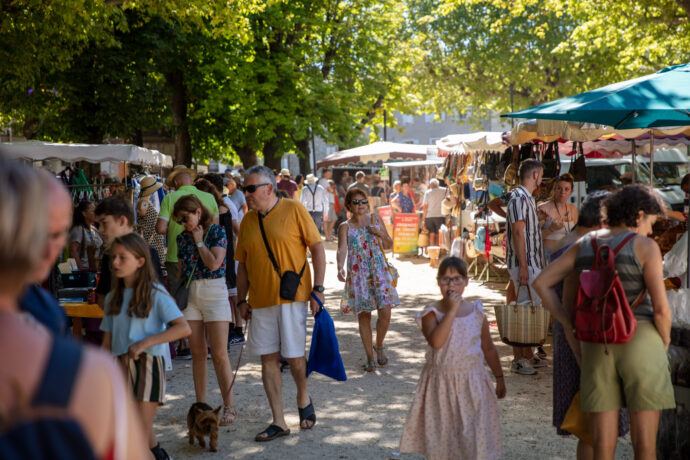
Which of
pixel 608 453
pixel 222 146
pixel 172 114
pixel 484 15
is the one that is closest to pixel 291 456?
pixel 608 453

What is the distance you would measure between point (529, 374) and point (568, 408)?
3.09 metres

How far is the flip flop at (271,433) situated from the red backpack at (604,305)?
2.67m

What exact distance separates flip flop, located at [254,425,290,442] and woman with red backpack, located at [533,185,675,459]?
2.54m

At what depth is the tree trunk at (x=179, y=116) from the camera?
23.7 metres

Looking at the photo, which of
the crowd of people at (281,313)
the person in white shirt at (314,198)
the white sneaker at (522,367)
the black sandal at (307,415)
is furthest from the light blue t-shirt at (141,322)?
the person in white shirt at (314,198)

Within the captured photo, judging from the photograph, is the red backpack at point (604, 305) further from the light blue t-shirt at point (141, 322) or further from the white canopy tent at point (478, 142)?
the white canopy tent at point (478, 142)

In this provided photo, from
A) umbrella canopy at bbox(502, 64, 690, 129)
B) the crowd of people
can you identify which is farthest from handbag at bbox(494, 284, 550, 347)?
umbrella canopy at bbox(502, 64, 690, 129)

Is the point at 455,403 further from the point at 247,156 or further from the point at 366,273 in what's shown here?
the point at 247,156

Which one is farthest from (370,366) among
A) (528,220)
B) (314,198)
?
(314,198)

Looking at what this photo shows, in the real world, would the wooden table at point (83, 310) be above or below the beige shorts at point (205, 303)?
below

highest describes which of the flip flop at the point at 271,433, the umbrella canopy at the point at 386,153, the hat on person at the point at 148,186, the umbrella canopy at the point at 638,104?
the umbrella canopy at the point at 386,153

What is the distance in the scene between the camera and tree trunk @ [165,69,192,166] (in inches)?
934

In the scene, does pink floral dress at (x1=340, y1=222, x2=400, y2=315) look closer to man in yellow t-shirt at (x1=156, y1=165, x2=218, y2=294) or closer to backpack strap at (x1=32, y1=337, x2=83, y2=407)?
man in yellow t-shirt at (x1=156, y1=165, x2=218, y2=294)

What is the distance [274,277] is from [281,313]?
0.89 feet
